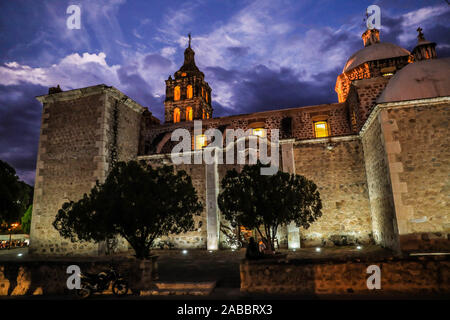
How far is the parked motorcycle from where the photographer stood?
22.6 ft

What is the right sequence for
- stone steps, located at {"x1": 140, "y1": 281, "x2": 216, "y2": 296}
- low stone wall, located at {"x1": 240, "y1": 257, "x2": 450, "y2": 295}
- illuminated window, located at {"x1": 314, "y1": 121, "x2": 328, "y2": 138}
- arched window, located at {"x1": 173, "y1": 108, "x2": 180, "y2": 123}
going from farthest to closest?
arched window, located at {"x1": 173, "y1": 108, "x2": 180, "y2": 123} < illuminated window, located at {"x1": 314, "y1": 121, "x2": 328, "y2": 138} < stone steps, located at {"x1": 140, "y1": 281, "x2": 216, "y2": 296} < low stone wall, located at {"x1": 240, "y1": 257, "x2": 450, "y2": 295}

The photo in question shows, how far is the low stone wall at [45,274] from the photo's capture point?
7239mm

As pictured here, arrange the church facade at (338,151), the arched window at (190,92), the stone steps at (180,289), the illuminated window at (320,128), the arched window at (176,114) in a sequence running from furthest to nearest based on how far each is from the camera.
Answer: the arched window at (190,92), the arched window at (176,114), the illuminated window at (320,128), the church facade at (338,151), the stone steps at (180,289)

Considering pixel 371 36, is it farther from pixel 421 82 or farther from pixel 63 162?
pixel 63 162

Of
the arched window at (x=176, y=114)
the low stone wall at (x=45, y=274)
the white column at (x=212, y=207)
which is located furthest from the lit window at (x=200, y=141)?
the arched window at (x=176, y=114)

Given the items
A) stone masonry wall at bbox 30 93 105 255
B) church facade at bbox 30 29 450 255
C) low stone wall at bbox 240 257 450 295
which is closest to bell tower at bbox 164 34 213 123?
church facade at bbox 30 29 450 255

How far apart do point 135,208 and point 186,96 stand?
2710 cm

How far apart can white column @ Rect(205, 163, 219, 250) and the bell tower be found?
16.0m

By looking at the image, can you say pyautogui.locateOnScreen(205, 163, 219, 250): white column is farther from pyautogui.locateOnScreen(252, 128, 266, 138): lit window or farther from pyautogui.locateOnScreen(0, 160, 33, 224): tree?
pyautogui.locateOnScreen(0, 160, 33, 224): tree

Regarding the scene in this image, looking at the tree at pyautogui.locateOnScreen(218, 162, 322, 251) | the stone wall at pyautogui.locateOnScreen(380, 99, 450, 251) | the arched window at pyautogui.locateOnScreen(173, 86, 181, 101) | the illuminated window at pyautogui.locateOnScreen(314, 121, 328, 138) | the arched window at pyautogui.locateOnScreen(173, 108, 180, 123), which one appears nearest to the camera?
the tree at pyautogui.locateOnScreen(218, 162, 322, 251)

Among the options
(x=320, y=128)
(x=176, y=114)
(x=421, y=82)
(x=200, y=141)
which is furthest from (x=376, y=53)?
(x=176, y=114)

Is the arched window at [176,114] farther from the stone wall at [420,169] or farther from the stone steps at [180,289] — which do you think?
the stone steps at [180,289]

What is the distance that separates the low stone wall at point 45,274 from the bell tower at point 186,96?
24.6 meters
